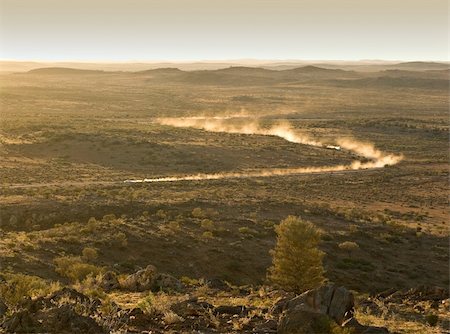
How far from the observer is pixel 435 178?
6656 centimetres

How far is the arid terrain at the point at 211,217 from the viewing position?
677 inches

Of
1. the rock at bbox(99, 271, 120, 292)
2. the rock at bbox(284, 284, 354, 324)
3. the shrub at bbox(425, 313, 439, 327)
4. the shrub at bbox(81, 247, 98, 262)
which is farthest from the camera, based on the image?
the shrub at bbox(81, 247, 98, 262)

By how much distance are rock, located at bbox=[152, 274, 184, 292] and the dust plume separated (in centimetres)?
3746

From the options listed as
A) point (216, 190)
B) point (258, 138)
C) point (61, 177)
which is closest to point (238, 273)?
point (216, 190)

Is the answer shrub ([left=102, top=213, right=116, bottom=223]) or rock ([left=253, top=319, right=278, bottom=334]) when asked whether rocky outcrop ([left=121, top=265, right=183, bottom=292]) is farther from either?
shrub ([left=102, top=213, right=116, bottom=223])

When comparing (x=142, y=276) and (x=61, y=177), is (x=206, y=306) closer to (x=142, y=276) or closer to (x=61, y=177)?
(x=142, y=276)

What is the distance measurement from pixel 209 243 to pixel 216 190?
1865cm

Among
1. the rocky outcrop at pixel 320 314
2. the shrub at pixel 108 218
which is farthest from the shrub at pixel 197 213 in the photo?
the rocky outcrop at pixel 320 314

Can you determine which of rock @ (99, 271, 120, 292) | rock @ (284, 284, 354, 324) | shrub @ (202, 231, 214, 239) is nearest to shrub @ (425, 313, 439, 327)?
rock @ (284, 284, 354, 324)

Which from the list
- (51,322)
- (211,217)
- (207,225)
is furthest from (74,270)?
(211,217)

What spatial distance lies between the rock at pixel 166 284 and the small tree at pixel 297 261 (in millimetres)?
5018

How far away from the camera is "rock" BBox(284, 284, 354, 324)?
14031 mm

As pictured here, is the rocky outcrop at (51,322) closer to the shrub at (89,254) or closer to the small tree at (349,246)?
the shrub at (89,254)

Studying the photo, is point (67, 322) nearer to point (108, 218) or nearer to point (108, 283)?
point (108, 283)
